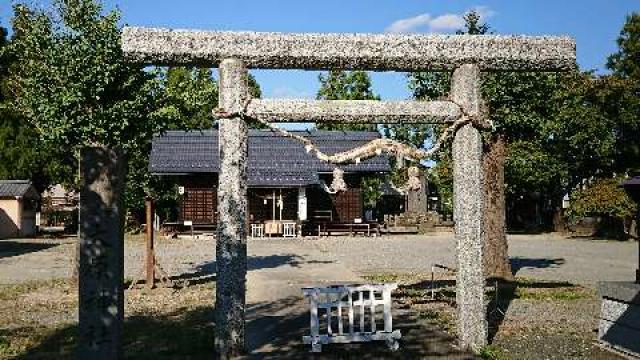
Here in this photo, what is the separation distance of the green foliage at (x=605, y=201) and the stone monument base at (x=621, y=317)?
22.7 metres

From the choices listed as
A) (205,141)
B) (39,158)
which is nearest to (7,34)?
(39,158)

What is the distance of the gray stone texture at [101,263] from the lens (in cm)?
486

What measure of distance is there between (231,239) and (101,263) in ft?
6.99

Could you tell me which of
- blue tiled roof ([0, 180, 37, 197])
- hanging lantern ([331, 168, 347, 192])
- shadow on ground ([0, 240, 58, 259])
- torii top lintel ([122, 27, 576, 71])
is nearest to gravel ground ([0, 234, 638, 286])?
shadow on ground ([0, 240, 58, 259])

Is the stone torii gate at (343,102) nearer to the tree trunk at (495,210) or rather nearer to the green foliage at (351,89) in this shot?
the tree trunk at (495,210)

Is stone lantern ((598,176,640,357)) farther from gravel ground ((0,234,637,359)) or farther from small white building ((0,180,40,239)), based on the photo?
small white building ((0,180,40,239))

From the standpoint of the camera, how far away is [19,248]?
85.1 ft

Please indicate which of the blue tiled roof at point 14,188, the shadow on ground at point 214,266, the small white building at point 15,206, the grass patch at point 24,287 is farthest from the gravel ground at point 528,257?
the small white building at point 15,206

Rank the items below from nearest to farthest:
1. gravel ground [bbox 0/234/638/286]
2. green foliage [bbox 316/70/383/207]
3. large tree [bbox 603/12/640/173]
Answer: gravel ground [bbox 0/234/638/286] → large tree [bbox 603/12/640/173] → green foliage [bbox 316/70/383/207]

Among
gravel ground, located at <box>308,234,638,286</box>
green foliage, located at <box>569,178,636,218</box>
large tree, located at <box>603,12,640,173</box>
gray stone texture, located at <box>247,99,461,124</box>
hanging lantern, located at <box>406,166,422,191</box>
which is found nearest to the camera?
gray stone texture, located at <box>247,99,461,124</box>

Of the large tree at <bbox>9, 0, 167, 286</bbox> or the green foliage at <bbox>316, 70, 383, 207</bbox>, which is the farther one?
the green foliage at <bbox>316, 70, 383, 207</bbox>

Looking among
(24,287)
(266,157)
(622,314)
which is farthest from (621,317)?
(266,157)

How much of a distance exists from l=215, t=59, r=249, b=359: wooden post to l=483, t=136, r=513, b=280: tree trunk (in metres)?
8.50

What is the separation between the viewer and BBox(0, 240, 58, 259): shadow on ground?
2350 cm
